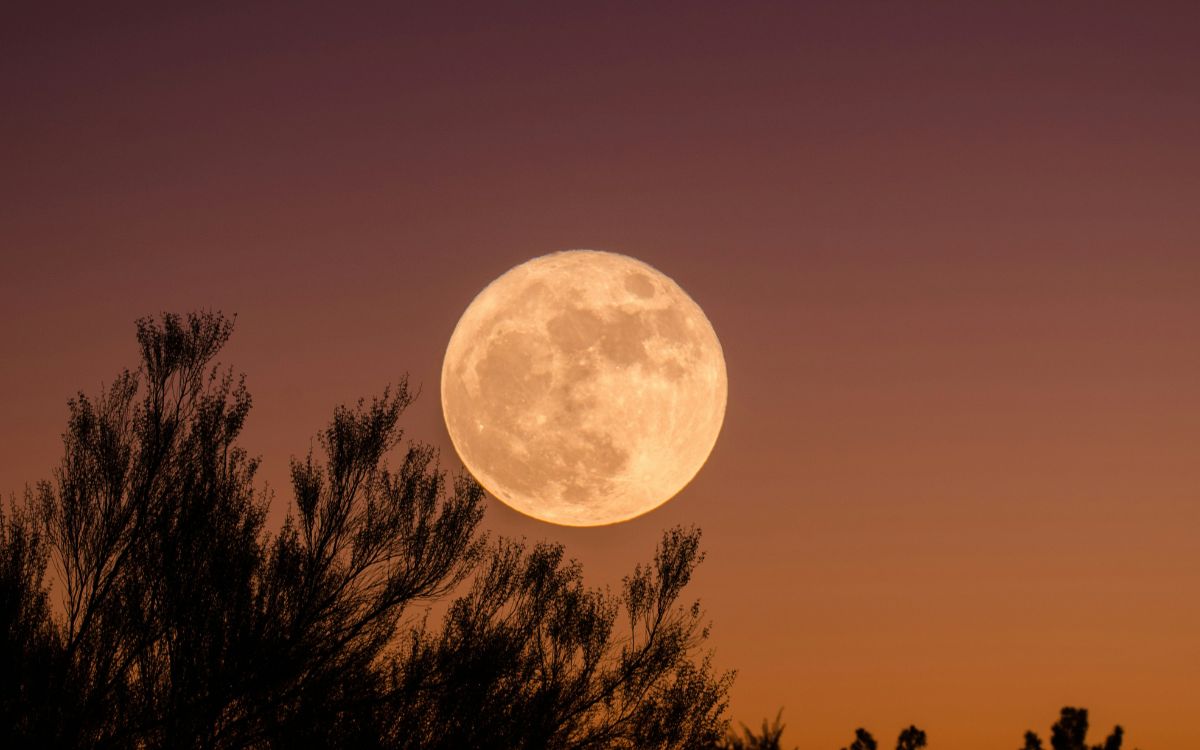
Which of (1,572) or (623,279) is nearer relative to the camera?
(1,572)

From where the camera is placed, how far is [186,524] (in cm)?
1603

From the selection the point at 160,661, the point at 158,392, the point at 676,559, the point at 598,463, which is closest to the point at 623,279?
the point at 598,463

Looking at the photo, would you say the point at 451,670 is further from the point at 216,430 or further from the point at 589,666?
the point at 216,430

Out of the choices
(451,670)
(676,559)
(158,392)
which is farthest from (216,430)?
(676,559)

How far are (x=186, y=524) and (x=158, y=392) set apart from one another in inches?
79.7

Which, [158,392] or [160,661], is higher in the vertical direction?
[158,392]

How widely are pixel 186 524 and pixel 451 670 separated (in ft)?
14.9

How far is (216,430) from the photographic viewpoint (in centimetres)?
1655

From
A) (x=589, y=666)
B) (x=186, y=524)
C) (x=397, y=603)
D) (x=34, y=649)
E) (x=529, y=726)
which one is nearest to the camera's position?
(x=34, y=649)

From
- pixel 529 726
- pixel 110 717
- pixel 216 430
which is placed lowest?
pixel 110 717

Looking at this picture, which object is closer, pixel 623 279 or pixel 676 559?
pixel 623 279

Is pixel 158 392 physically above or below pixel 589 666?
above

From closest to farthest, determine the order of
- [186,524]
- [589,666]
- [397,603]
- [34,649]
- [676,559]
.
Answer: [34,649], [186,524], [397,603], [589,666], [676,559]

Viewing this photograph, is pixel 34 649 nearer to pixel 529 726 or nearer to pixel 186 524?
pixel 186 524
